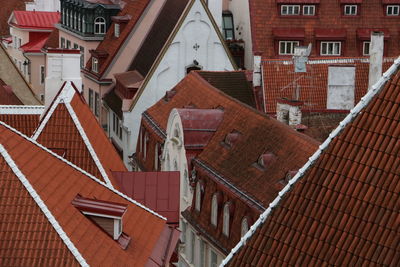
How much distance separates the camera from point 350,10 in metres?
84.7

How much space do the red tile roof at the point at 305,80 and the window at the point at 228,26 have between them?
70.1 ft

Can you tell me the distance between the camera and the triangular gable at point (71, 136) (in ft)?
122

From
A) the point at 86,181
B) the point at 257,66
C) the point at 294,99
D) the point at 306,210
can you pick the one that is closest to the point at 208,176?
the point at 294,99

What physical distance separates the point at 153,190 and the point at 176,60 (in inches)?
1413

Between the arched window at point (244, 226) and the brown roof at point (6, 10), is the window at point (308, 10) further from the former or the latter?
the brown roof at point (6, 10)

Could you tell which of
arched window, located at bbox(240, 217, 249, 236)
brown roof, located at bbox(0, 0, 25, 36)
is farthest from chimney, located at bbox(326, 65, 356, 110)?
brown roof, located at bbox(0, 0, 25, 36)

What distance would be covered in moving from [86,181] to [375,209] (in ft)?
43.4

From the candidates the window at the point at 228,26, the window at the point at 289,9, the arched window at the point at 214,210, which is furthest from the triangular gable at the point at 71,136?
the window at the point at 228,26

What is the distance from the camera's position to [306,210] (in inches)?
884

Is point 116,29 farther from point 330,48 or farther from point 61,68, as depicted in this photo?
point 61,68

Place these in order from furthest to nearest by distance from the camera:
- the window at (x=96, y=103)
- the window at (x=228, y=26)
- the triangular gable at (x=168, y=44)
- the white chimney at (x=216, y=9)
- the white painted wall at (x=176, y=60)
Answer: the window at (x=228, y=26) < the window at (x=96, y=103) < the white chimney at (x=216, y=9) < the white painted wall at (x=176, y=60) < the triangular gable at (x=168, y=44)

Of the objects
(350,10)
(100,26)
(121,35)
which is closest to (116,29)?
(121,35)

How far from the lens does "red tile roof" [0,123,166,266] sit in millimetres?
26422

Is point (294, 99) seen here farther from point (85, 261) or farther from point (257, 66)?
point (85, 261)
